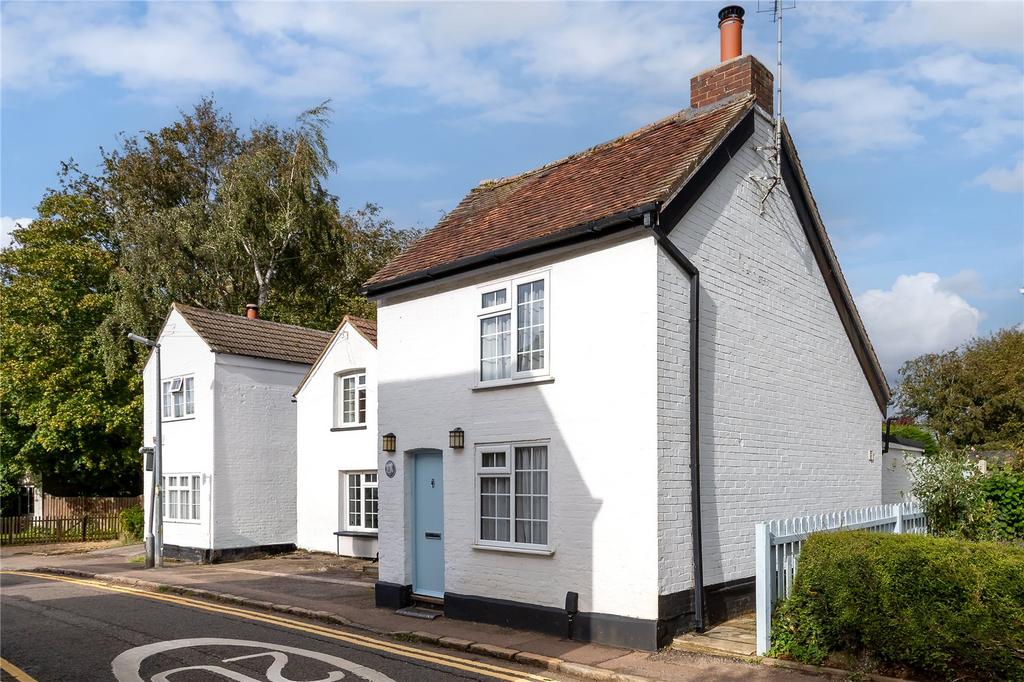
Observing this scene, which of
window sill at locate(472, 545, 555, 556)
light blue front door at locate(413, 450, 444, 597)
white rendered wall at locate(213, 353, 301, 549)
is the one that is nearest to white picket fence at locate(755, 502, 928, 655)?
window sill at locate(472, 545, 555, 556)

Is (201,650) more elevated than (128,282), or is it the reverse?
(128,282)

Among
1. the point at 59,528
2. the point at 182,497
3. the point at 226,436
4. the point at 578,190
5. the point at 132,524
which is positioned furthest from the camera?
the point at 59,528

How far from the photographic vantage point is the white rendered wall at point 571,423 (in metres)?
10.6

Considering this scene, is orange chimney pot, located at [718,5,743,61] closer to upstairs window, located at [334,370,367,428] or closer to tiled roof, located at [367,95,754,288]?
tiled roof, located at [367,95,754,288]

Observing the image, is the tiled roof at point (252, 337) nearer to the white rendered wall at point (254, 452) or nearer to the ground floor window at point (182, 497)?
the white rendered wall at point (254, 452)

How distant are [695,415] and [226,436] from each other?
16394mm

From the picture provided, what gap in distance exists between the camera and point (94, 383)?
33.3 meters

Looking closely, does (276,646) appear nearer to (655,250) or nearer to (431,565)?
(431,565)

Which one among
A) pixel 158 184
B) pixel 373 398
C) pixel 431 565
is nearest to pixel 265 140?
pixel 158 184

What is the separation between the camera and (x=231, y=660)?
10.2m

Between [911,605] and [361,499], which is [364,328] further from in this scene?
[911,605]

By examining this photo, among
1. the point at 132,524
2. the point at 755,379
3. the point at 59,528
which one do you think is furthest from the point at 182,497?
the point at 755,379

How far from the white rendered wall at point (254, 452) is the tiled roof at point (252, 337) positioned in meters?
0.28

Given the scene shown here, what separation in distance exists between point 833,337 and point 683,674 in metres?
8.13
